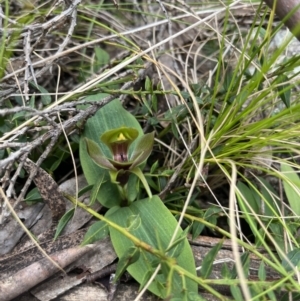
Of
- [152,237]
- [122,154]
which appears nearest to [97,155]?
[122,154]

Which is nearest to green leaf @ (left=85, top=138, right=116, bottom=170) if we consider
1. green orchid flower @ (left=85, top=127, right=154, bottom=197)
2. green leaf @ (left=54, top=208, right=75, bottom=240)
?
green orchid flower @ (left=85, top=127, right=154, bottom=197)

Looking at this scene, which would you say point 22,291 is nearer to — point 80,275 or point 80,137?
point 80,275

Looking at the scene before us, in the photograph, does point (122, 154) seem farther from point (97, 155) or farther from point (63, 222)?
point (63, 222)

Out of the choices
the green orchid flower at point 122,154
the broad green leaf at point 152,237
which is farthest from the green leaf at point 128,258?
the green orchid flower at point 122,154

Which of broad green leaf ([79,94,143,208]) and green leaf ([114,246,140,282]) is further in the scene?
broad green leaf ([79,94,143,208])

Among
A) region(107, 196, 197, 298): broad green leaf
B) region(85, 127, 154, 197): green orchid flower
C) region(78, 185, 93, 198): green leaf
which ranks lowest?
region(107, 196, 197, 298): broad green leaf

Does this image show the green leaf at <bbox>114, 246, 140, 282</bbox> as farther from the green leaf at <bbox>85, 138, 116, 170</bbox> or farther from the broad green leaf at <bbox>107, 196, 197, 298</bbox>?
the green leaf at <bbox>85, 138, 116, 170</bbox>

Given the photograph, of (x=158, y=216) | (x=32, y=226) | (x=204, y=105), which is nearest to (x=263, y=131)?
(x=204, y=105)

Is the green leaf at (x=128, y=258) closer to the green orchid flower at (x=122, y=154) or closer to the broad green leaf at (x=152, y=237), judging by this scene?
the broad green leaf at (x=152, y=237)
